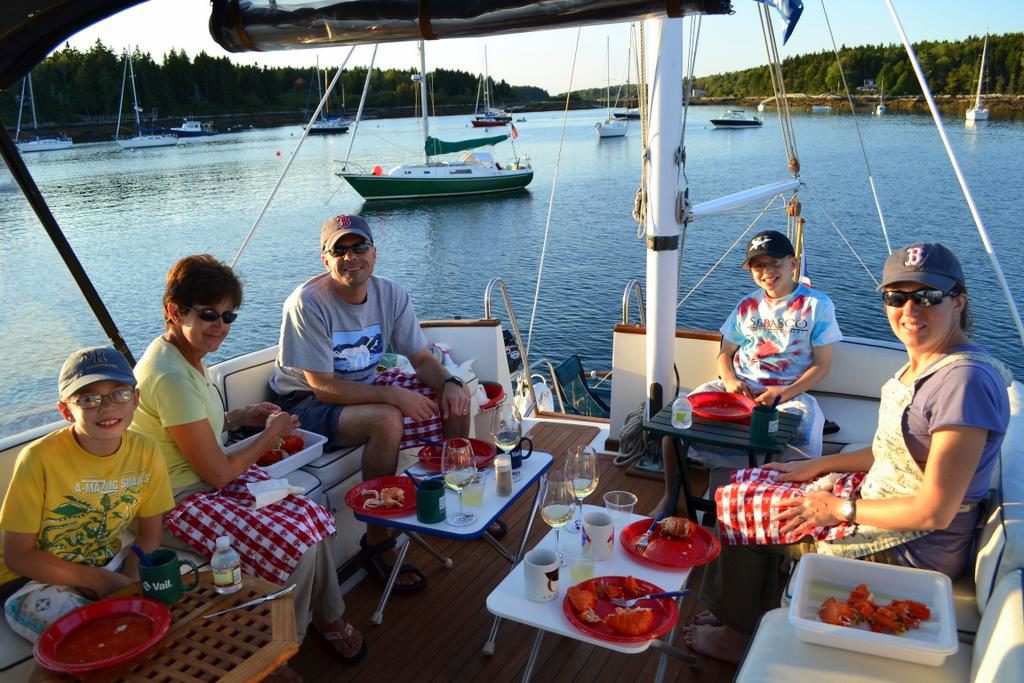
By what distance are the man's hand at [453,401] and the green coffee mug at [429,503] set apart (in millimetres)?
913

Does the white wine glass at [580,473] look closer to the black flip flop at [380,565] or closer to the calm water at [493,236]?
the black flip flop at [380,565]

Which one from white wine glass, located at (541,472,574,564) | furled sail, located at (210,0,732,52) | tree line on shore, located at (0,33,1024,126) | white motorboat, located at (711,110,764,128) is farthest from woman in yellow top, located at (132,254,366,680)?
white motorboat, located at (711,110,764,128)

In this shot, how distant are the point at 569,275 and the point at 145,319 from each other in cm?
886

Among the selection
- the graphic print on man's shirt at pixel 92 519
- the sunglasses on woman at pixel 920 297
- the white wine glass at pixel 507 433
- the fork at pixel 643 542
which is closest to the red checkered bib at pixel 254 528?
the graphic print on man's shirt at pixel 92 519

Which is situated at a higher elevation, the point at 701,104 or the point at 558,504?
the point at 701,104

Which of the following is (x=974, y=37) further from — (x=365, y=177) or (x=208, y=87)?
(x=208, y=87)

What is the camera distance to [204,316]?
2.49 m

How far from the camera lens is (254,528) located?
2348 millimetres

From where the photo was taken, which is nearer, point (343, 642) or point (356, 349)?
point (343, 642)

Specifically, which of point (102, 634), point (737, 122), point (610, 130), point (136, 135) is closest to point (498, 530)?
point (102, 634)

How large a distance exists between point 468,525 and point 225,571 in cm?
74

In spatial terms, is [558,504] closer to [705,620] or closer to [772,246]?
[705,620]

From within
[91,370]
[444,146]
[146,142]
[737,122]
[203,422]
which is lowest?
[203,422]

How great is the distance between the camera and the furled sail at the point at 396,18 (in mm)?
1352
